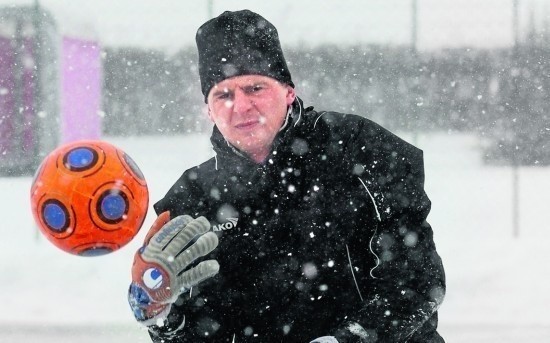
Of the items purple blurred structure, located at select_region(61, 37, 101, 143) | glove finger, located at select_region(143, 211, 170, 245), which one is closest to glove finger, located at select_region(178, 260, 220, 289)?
glove finger, located at select_region(143, 211, 170, 245)

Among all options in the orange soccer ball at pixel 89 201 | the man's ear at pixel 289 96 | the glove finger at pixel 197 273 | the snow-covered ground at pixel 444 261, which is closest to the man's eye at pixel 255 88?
the man's ear at pixel 289 96

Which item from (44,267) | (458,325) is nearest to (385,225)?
(458,325)

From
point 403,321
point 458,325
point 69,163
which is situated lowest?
point 458,325

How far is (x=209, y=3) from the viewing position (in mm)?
7805

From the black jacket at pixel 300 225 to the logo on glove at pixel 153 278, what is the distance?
310 mm

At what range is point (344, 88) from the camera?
7875mm

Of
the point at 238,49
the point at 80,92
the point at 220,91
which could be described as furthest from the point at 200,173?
the point at 80,92

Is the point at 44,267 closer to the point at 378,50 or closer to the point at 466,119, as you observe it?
the point at 378,50

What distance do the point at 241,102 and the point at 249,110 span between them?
3 centimetres

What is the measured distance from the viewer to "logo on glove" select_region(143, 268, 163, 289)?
2.10 m

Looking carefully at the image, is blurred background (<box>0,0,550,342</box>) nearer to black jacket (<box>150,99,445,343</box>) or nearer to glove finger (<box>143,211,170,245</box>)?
black jacket (<box>150,99,445,343</box>)

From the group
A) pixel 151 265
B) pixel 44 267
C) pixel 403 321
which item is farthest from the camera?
pixel 44 267

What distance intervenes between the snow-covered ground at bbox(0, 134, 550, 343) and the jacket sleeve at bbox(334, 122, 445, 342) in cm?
222

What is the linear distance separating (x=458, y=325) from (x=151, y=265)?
10.2 ft
